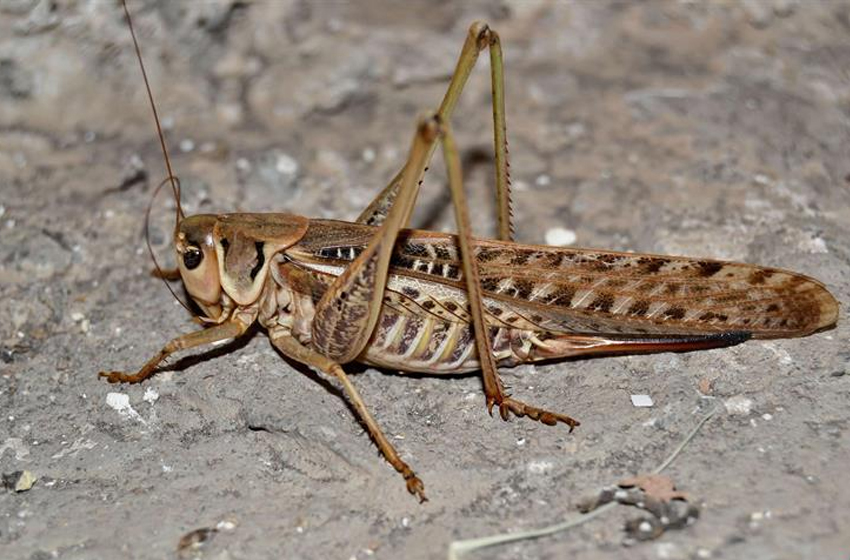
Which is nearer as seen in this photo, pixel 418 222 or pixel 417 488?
pixel 417 488

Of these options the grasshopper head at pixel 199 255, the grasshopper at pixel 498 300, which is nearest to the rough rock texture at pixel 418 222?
the grasshopper at pixel 498 300

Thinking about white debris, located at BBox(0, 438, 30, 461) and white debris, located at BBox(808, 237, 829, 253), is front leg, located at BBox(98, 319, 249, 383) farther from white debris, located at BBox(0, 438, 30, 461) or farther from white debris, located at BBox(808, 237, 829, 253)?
white debris, located at BBox(808, 237, 829, 253)

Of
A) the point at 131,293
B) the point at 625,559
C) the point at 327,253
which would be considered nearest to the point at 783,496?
the point at 625,559

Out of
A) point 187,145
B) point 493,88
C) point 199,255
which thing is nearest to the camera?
point 199,255

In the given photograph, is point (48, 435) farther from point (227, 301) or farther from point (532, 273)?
point (532, 273)

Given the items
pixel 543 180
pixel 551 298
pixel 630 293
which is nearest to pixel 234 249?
pixel 551 298

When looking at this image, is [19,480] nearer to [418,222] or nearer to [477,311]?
[477,311]
